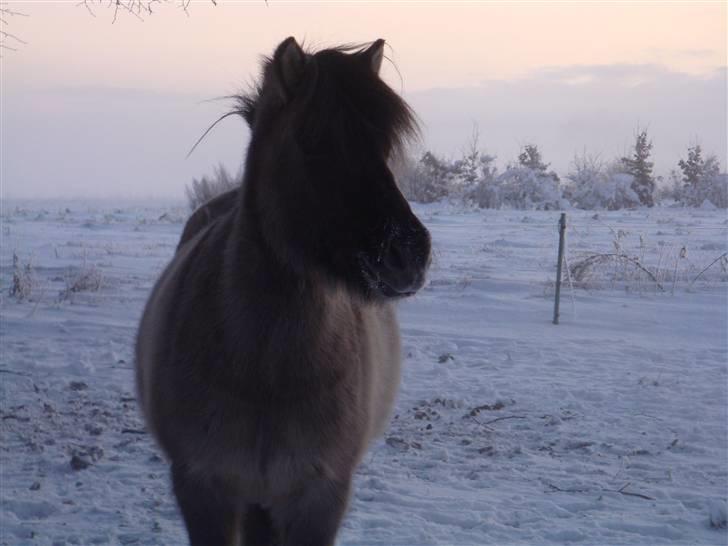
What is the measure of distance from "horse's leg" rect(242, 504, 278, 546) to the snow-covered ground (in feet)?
2.35

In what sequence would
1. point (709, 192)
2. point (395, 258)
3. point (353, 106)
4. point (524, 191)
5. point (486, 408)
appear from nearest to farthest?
point (395, 258), point (353, 106), point (486, 408), point (709, 192), point (524, 191)

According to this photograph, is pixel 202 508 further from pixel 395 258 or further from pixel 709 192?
pixel 709 192

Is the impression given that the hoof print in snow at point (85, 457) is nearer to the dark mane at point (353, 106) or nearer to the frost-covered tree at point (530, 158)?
the dark mane at point (353, 106)

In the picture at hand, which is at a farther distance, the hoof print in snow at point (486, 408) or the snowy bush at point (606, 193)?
the snowy bush at point (606, 193)

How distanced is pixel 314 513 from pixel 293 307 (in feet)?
2.43

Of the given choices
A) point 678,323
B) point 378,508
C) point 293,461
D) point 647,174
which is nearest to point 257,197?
point 293,461

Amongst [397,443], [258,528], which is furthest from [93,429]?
[258,528]

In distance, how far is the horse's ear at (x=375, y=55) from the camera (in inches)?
108

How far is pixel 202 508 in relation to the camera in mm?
2875

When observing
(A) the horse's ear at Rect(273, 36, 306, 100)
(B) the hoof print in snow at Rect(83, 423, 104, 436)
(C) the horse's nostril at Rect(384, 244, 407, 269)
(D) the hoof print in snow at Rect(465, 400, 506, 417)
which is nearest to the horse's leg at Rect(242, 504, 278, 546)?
(C) the horse's nostril at Rect(384, 244, 407, 269)

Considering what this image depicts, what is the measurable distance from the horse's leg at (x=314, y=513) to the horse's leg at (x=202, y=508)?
20 cm

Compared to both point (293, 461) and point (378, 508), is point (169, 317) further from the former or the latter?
point (378, 508)

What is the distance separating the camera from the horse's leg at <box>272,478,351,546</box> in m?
2.82

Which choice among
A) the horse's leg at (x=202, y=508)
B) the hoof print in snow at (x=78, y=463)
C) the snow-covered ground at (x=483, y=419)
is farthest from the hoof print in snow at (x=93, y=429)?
the horse's leg at (x=202, y=508)
